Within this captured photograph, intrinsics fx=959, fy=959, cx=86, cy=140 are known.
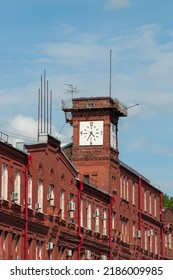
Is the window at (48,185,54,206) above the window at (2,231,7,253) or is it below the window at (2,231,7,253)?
above

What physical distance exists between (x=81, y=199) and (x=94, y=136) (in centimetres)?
1069

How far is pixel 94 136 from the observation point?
78312 mm

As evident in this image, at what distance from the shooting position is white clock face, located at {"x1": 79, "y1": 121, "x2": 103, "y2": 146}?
257ft

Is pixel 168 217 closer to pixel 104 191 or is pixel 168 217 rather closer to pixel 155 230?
pixel 155 230

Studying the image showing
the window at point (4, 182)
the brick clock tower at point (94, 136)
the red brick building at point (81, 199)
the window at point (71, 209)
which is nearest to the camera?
the window at point (4, 182)

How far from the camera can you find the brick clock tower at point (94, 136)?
7769 centimetres

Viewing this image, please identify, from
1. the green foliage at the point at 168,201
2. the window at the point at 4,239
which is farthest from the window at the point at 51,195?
the green foliage at the point at 168,201

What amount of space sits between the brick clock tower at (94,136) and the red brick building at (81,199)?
8cm

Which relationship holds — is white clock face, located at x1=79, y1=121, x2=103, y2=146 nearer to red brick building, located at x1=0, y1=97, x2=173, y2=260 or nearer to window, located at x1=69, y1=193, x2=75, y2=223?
red brick building, located at x1=0, y1=97, x2=173, y2=260

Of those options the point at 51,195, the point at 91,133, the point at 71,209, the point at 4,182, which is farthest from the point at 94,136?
the point at 4,182

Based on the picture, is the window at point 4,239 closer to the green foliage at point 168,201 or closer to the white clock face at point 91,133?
the white clock face at point 91,133

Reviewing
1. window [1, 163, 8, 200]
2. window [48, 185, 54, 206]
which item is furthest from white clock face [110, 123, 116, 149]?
window [1, 163, 8, 200]
